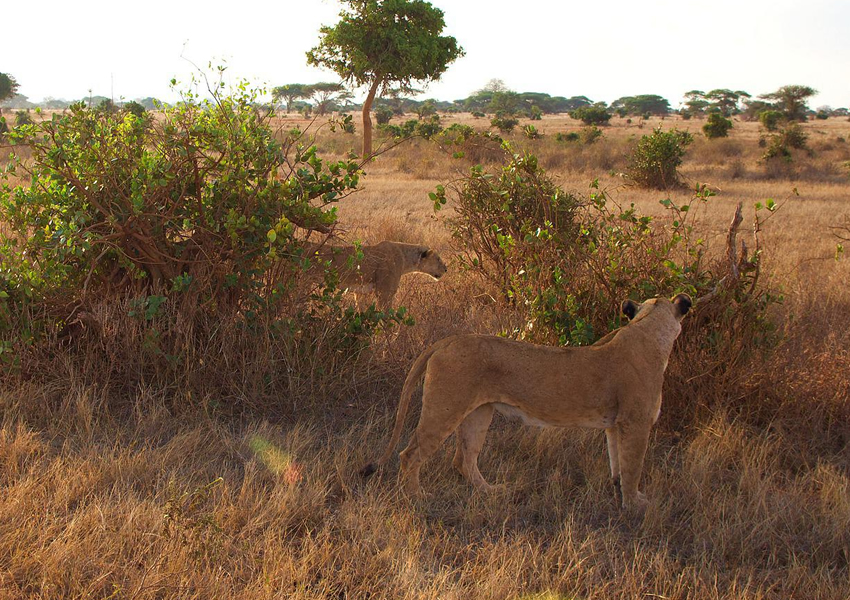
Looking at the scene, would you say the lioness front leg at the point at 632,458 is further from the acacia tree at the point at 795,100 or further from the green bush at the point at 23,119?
the acacia tree at the point at 795,100

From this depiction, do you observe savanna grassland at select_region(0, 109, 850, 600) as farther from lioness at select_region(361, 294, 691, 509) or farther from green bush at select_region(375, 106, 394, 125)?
green bush at select_region(375, 106, 394, 125)

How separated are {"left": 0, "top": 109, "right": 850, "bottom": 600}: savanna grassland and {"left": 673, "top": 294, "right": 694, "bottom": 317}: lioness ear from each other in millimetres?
942

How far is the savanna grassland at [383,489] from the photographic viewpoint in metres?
3.38

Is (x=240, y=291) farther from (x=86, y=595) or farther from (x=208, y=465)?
(x=86, y=595)

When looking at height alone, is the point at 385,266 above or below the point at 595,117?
below

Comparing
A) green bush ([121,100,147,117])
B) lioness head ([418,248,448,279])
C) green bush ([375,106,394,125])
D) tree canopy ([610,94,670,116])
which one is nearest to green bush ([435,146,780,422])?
lioness head ([418,248,448,279])

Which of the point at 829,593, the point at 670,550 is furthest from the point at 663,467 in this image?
the point at 829,593

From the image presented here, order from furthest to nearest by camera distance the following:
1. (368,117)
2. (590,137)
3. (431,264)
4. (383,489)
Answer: (590,137) → (368,117) → (431,264) → (383,489)

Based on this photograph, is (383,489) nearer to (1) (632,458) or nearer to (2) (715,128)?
(1) (632,458)

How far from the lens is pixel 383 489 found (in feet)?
13.6

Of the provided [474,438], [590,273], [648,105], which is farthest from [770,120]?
[474,438]

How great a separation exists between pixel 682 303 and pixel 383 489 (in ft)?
6.64

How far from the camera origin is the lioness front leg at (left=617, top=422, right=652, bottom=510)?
13.2 ft

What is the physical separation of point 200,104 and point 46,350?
2.17 m
